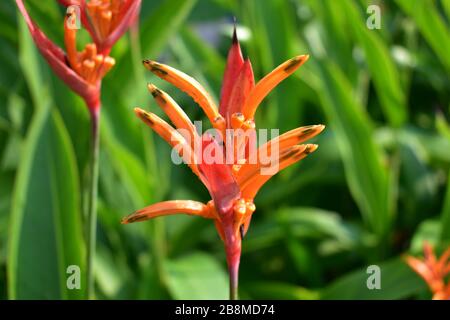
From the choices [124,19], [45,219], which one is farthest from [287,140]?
[45,219]

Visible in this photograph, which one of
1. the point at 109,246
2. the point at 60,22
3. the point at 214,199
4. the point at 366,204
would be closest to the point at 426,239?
the point at 366,204

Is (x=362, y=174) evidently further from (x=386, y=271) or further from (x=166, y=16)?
(x=166, y=16)

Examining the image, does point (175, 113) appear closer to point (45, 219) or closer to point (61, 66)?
point (61, 66)

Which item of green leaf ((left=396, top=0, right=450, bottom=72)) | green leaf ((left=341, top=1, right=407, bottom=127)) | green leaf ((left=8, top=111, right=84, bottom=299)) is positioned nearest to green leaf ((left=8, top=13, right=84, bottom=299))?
green leaf ((left=8, top=111, right=84, bottom=299))

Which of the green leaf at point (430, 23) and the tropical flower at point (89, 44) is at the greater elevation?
the green leaf at point (430, 23)

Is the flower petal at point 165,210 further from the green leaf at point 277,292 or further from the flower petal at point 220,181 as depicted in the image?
the green leaf at point 277,292

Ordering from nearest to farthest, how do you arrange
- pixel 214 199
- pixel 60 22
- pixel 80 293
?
pixel 214 199
pixel 80 293
pixel 60 22

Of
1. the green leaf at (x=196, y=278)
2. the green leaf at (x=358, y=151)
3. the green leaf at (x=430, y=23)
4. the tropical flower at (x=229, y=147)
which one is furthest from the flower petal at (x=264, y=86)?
the green leaf at (x=430, y=23)
